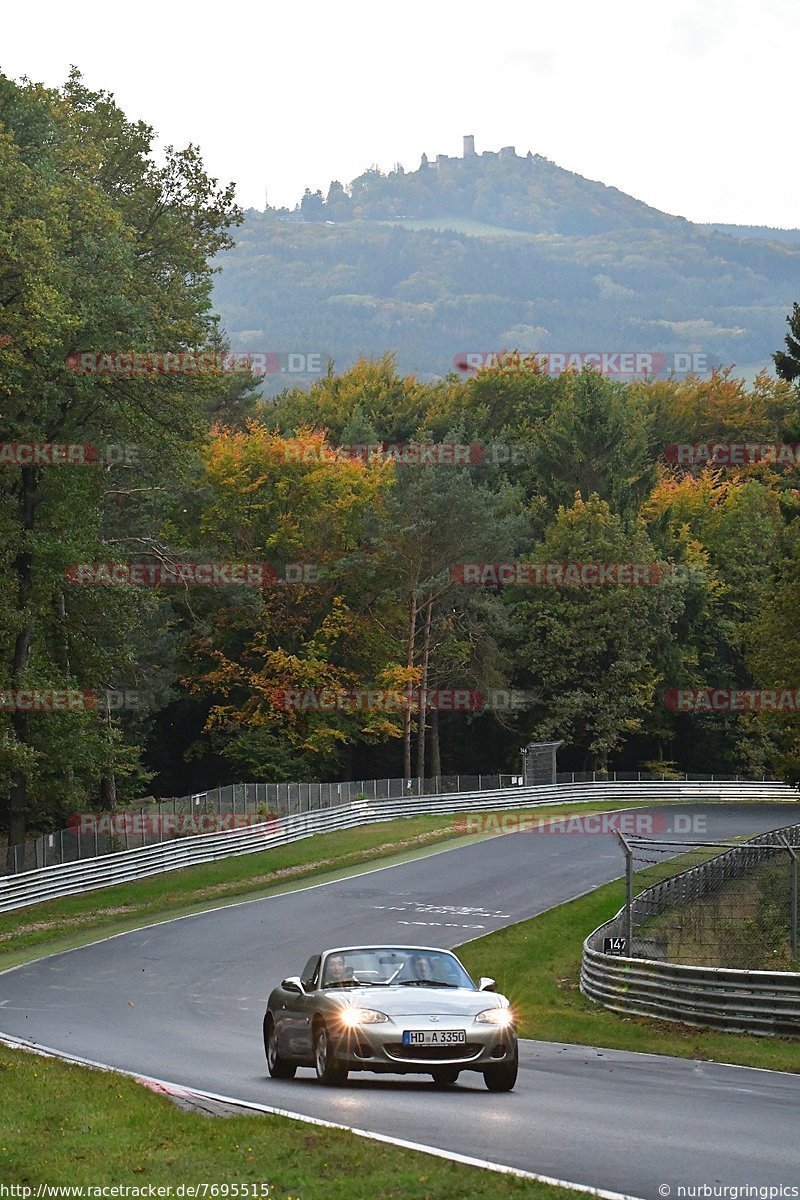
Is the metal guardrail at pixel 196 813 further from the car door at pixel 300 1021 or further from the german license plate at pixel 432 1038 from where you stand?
the german license plate at pixel 432 1038

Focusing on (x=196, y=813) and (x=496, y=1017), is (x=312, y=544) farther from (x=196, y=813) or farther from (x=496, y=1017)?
(x=496, y=1017)

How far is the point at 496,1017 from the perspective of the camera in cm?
1478

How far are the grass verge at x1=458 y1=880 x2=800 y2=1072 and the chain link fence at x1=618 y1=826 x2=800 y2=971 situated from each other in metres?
1.31

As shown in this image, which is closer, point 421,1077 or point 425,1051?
point 425,1051

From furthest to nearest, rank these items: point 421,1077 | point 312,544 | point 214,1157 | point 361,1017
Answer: point 312,544, point 421,1077, point 361,1017, point 214,1157

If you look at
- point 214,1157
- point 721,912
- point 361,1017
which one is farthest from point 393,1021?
point 721,912

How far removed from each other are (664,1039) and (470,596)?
56137 mm

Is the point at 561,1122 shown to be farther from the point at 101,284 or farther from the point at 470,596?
the point at 470,596

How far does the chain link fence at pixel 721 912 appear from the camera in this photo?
75.7ft

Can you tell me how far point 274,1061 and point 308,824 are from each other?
133 feet

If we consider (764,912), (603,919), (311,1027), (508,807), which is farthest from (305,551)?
(311,1027)

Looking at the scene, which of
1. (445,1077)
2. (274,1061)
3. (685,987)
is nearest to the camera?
(445,1077)

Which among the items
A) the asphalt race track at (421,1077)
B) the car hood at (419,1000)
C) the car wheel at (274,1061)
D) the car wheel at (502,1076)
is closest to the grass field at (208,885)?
the asphalt race track at (421,1077)

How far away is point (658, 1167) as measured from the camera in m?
10.3
